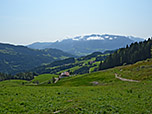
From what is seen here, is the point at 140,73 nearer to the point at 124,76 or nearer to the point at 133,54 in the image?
the point at 124,76

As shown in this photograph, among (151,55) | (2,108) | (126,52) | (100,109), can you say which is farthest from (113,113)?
(126,52)

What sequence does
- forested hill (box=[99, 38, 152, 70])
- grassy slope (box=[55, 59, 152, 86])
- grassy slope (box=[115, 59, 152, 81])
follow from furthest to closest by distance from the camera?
1. forested hill (box=[99, 38, 152, 70])
2. grassy slope (box=[55, 59, 152, 86])
3. grassy slope (box=[115, 59, 152, 81])

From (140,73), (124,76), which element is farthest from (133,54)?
(124,76)

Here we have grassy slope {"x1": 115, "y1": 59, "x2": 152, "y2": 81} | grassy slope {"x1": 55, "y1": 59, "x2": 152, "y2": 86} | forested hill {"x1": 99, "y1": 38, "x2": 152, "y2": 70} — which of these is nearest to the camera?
grassy slope {"x1": 115, "y1": 59, "x2": 152, "y2": 81}

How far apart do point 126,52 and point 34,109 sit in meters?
134

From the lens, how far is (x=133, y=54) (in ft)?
442

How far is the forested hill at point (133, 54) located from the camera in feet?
429

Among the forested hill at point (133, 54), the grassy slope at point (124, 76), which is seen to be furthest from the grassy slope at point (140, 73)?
the forested hill at point (133, 54)

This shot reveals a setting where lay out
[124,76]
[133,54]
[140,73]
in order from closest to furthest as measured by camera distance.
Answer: [140,73]
[124,76]
[133,54]

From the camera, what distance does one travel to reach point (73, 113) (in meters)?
17.7

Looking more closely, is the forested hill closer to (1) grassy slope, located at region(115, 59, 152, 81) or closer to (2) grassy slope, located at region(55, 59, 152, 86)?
(2) grassy slope, located at region(55, 59, 152, 86)

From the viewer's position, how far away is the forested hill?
130625 millimetres

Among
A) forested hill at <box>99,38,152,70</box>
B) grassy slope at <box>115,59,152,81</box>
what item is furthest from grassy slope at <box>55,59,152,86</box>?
forested hill at <box>99,38,152,70</box>

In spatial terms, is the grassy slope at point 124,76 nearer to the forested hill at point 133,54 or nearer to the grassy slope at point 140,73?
the grassy slope at point 140,73
